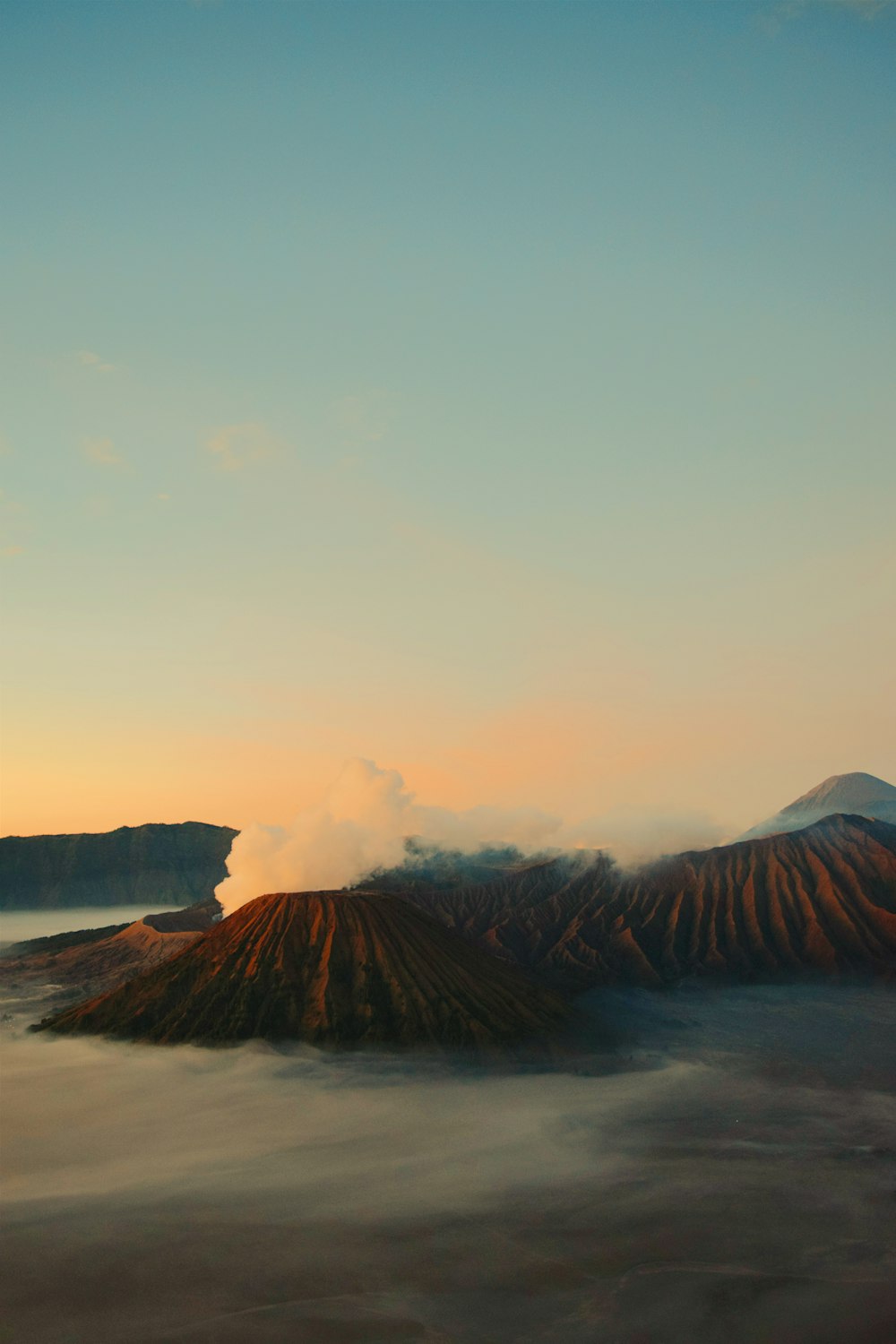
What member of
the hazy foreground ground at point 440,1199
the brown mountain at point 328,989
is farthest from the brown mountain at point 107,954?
the hazy foreground ground at point 440,1199

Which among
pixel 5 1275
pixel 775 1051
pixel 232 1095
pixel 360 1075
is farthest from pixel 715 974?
pixel 5 1275

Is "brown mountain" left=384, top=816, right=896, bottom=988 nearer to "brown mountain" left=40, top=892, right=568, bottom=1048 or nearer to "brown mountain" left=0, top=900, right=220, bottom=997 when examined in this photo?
"brown mountain" left=40, top=892, right=568, bottom=1048

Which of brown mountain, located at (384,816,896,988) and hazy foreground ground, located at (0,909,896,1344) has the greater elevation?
brown mountain, located at (384,816,896,988)

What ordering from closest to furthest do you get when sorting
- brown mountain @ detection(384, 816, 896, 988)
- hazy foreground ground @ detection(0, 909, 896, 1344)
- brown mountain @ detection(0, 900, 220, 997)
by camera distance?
hazy foreground ground @ detection(0, 909, 896, 1344) < brown mountain @ detection(384, 816, 896, 988) < brown mountain @ detection(0, 900, 220, 997)

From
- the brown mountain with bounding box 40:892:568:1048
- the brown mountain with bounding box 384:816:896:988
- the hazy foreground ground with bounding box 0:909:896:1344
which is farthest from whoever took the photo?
the brown mountain with bounding box 384:816:896:988

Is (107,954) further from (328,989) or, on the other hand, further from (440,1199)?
(440,1199)

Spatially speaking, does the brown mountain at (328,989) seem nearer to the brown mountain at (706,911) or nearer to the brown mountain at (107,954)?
the brown mountain at (107,954)

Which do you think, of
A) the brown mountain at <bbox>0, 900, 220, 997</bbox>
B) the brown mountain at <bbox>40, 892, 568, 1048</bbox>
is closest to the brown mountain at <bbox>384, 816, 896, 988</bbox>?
the brown mountain at <bbox>40, 892, 568, 1048</bbox>

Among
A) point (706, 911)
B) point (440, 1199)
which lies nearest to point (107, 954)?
point (706, 911)
